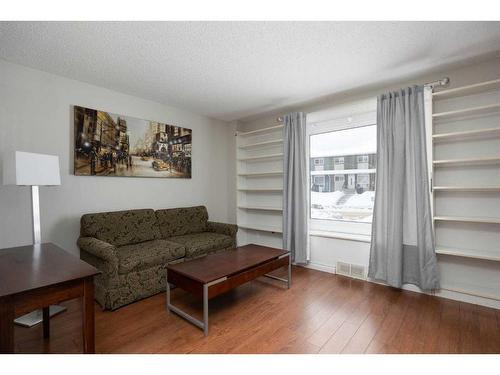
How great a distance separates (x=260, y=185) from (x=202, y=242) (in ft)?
5.03

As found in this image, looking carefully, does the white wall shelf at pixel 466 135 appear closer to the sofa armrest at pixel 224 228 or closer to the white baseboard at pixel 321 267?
the white baseboard at pixel 321 267

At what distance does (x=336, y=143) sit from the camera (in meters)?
3.30

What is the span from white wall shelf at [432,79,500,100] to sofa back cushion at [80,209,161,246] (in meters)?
3.41

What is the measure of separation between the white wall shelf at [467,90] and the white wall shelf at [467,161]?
635 millimetres

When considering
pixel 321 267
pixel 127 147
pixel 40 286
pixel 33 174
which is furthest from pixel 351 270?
pixel 33 174

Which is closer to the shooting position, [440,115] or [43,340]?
[43,340]

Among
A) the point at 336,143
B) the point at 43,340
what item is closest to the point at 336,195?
the point at 336,143

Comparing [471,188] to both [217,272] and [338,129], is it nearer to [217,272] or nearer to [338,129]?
[338,129]

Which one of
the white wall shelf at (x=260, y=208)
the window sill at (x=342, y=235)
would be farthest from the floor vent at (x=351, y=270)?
the white wall shelf at (x=260, y=208)

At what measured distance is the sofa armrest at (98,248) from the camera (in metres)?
2.16

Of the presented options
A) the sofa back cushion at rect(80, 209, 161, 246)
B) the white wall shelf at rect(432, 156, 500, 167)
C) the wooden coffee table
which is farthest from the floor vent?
the sofa back cushion at rect(80, 209, 161, 246)
